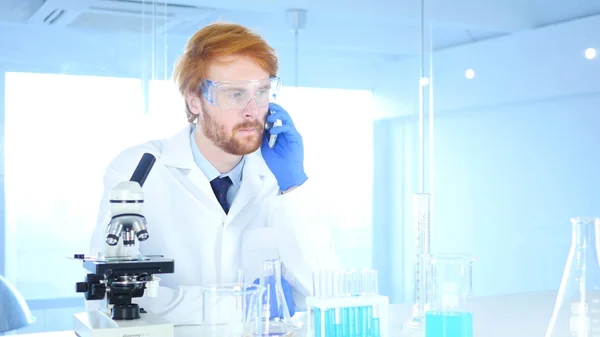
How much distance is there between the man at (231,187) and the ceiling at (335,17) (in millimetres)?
1188

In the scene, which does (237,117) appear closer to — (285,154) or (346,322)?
(285,154)

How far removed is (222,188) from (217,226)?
18 centimetres

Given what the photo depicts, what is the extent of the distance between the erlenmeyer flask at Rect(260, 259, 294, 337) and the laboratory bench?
0.27 m

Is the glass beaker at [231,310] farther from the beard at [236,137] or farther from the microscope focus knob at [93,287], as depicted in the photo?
the beard at [236,137]

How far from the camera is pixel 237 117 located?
9.68ft

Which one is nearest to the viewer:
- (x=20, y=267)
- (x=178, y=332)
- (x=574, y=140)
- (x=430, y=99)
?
(x=178, y=332)

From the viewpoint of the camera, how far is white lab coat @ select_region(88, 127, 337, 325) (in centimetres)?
272

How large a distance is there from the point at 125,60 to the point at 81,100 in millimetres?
295

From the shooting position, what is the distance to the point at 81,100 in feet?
13.2

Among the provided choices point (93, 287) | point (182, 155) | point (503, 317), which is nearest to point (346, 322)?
point (93, 287)

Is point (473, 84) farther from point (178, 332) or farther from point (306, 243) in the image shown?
point (178, 332)

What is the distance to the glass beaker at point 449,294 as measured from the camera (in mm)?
1467

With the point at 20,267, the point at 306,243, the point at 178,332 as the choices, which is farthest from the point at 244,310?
the point at 20,267

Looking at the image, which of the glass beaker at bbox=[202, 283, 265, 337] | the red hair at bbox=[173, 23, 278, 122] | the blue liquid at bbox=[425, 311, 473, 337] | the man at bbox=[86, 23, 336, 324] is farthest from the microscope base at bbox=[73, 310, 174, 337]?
the red hair at bbox=[173, 23, 278, 122]
